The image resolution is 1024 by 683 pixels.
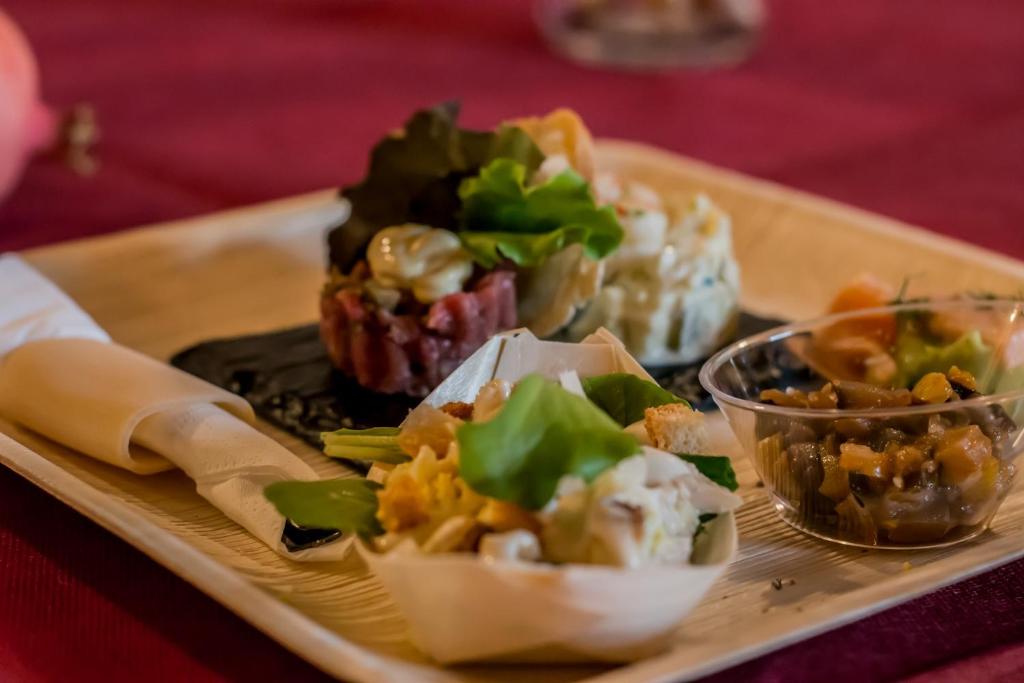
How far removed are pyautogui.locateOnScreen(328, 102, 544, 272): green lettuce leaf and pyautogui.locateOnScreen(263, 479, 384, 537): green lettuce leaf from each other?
2.85ft

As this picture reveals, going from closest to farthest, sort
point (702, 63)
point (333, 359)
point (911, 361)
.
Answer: point (911, 361), point (333, 359), point (702, 63)

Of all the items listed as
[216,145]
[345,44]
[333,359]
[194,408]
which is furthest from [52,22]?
[194,408]

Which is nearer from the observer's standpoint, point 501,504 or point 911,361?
point 501,504

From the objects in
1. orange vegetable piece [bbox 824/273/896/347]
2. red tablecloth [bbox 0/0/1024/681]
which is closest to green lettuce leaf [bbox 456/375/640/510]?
red tablecloth [bbox 0/0/1024/681]

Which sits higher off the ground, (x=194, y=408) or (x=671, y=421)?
(x=671, y=421)

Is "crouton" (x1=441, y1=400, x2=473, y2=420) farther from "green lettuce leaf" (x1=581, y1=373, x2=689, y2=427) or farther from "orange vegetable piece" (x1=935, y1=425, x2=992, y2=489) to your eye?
"orange vegetable piece" (x1=935, y1=425, x2=992, y2=489)

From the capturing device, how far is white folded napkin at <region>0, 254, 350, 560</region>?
5.84 feet

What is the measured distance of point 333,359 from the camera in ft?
7.78

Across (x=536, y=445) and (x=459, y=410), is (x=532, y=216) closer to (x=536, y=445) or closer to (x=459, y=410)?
(x=459, y=410)

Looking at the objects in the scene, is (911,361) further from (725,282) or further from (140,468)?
(140,468)

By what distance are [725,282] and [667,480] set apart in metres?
1.05

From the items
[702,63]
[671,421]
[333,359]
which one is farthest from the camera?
[702,63]

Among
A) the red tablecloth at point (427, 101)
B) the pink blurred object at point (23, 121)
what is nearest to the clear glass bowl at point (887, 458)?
the red tablecloth at point (427, 101)

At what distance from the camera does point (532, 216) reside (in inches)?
86.6
